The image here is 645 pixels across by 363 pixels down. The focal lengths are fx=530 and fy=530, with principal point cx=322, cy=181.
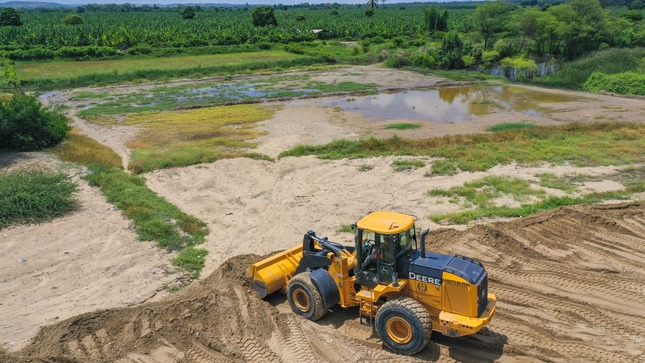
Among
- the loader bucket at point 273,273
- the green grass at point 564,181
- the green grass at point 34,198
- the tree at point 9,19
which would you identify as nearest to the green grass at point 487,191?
the green grass at point 564,181

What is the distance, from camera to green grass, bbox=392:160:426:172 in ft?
70.9

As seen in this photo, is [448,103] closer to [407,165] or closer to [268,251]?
[407,165]

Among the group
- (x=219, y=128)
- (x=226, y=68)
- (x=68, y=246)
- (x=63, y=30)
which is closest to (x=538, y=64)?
(x=226, y=68)

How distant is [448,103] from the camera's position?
131ft

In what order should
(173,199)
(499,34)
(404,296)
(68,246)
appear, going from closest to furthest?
(404,296), (68,246), (173,199), (499,34)

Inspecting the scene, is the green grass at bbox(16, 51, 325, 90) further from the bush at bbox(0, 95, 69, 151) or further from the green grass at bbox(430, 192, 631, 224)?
the green grass at bbox(430, 192, 631, 224)

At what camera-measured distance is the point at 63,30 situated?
78.0 m

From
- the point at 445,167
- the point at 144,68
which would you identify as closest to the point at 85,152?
the point at 445,167

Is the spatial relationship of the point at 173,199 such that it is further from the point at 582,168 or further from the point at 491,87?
the point at 491,87

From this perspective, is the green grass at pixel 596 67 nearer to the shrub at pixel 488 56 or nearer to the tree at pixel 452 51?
the shrub at pixel 488 56

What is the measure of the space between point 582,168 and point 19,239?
789 inches

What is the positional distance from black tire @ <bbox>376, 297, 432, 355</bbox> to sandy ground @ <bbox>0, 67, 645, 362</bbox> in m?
0.54

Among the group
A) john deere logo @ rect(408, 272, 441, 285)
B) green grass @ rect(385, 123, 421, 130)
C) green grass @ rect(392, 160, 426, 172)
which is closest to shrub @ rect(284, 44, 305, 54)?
green grass @ rect(385, 123, 421, 130)

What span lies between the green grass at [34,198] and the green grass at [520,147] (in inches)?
388
